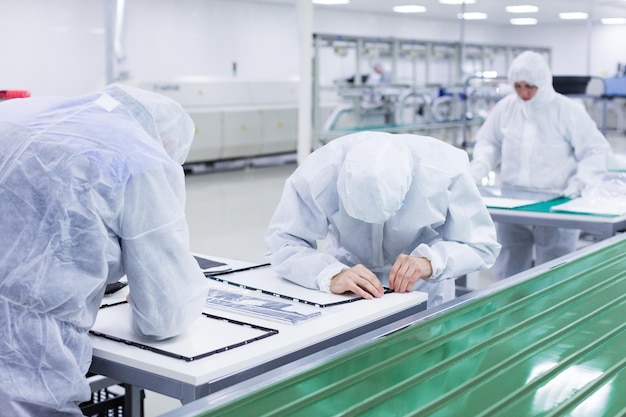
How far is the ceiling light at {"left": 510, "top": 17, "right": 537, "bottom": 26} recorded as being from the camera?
14102 mm

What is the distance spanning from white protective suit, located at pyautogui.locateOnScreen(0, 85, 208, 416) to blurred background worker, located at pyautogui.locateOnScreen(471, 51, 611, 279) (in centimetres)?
258

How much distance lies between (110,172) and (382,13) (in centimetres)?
1242

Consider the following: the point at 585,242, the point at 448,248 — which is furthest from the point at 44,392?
the point at 585,242

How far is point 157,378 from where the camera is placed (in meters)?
1.39

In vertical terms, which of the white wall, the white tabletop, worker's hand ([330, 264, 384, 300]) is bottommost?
the white tabletop

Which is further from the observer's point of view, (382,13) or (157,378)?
(382,13)

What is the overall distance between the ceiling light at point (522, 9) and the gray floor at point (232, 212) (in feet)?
16.5

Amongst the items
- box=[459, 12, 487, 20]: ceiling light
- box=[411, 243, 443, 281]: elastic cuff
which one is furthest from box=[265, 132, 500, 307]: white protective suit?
box=[459, 12, 487, 20]: ceiling light

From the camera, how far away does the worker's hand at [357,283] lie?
6.14 feet

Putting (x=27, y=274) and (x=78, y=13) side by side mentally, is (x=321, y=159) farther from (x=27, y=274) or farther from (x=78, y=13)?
(x=78, y=13)

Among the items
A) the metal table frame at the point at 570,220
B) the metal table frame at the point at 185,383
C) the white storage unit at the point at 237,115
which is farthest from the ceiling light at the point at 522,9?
the metal table frame at the point at 185,383

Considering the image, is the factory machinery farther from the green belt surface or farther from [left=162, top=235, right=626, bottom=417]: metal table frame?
the green belt surface

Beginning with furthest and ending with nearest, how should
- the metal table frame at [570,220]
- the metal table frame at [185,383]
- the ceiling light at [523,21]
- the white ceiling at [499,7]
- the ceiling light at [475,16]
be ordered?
1. the ceiling light at [523,21]
2. the ceiling light at [475,16]
3. the white ceiling at [499,7]
4. the metal table frame at [570,220]
5. the metal table frame at [185,383]

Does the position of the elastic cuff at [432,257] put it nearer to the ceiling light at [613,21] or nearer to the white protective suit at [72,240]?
the white protective suit at [72,240]
